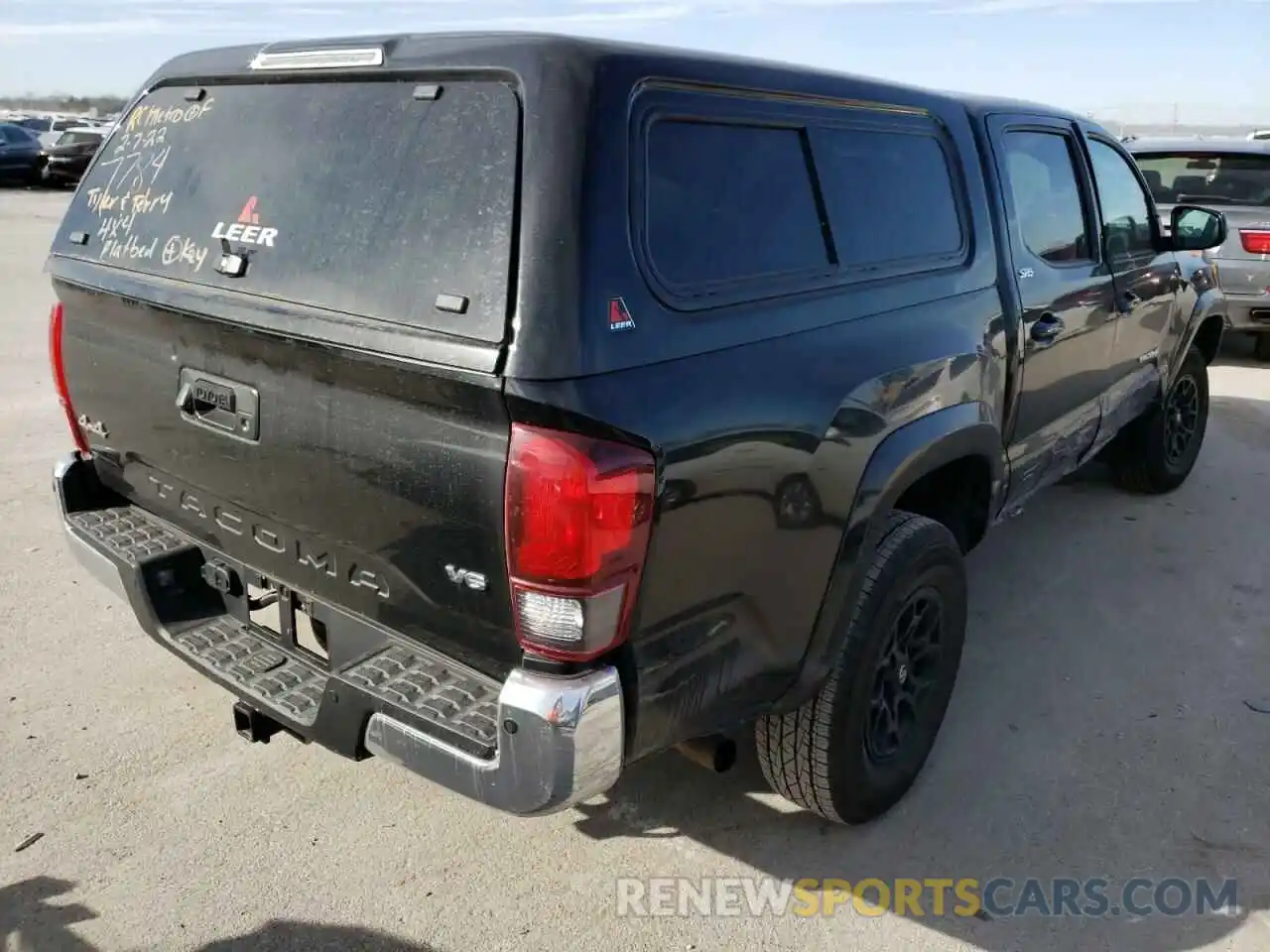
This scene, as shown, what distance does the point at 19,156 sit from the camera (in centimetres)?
2275

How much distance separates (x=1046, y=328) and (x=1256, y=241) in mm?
6010

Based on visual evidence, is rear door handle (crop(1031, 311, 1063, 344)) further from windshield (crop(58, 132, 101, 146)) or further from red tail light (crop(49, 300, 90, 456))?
windshield (crop(58, 132, 101, 146))

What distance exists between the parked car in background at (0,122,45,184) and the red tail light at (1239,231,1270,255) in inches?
915

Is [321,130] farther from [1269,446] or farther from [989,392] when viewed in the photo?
[1269,446]

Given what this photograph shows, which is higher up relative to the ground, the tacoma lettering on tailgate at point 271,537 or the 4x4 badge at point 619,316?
the 4x4 badge at point 619,316

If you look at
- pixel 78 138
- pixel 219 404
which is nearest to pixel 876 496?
pixel 219 404

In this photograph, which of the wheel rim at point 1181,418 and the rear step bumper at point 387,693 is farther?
the wheel rim at point 1181,418

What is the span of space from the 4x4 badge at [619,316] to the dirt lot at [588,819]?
1.51 metres

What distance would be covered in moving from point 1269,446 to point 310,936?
21.5 feet

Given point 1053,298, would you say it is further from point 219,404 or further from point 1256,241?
point 1256,241

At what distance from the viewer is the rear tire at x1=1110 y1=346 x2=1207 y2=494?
5555 millimetres

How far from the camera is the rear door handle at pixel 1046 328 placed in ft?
12.0

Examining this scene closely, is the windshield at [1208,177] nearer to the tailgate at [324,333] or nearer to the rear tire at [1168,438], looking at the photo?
the rear tire at [1168,438]

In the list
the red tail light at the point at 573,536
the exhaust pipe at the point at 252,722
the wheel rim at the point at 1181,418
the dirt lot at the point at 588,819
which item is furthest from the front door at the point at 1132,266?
the exhaust pipe at the point at 252,722
